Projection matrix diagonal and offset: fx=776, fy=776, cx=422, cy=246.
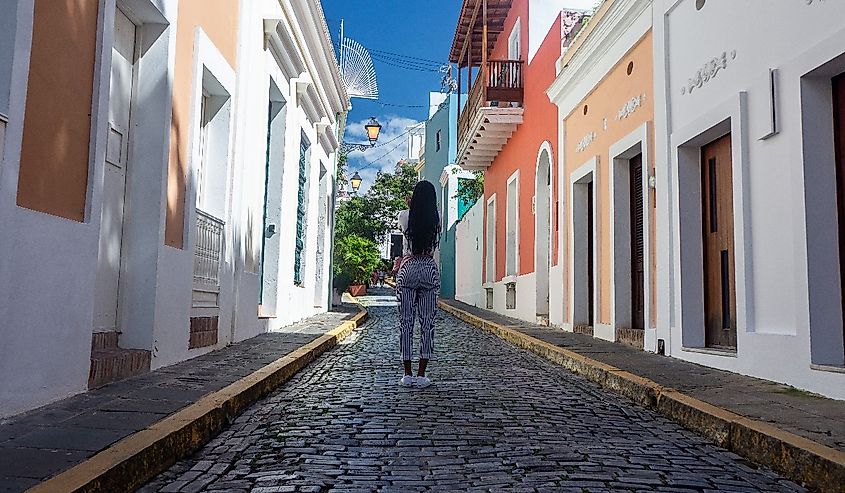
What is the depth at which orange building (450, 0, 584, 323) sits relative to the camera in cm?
1464

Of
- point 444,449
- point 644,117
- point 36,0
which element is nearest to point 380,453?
point 444,449

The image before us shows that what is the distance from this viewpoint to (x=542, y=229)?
15.2 meters

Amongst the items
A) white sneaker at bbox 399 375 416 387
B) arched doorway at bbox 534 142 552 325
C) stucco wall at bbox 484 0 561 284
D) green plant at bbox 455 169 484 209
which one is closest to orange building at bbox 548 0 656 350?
stucco wall at bbox 484 0 561 284

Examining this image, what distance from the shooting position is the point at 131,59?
6.45 metres

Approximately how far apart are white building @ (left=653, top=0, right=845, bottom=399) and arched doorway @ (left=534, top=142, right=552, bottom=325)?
6.25 metres

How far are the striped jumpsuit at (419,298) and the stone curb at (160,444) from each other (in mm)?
1227

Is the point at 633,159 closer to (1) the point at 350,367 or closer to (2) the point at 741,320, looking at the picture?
(2) the point at 741,320

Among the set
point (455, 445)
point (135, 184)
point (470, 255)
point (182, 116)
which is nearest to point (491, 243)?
point (470, 255)

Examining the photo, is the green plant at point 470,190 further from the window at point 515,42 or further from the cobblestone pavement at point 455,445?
the cobblestone pavement at point 455,445

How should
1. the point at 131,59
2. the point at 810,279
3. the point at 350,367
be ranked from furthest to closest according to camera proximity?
the point at 350,367
the point at 131,59
the point at 810,279

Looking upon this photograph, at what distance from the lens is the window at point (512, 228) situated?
58.3ft

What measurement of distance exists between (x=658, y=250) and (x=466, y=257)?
18.1 m

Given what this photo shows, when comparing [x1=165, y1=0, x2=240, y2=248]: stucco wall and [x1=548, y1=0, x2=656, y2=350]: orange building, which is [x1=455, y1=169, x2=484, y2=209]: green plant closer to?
[x1=548, y1=0, x2=656, y2=350]: orange building

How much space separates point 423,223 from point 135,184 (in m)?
2.45
